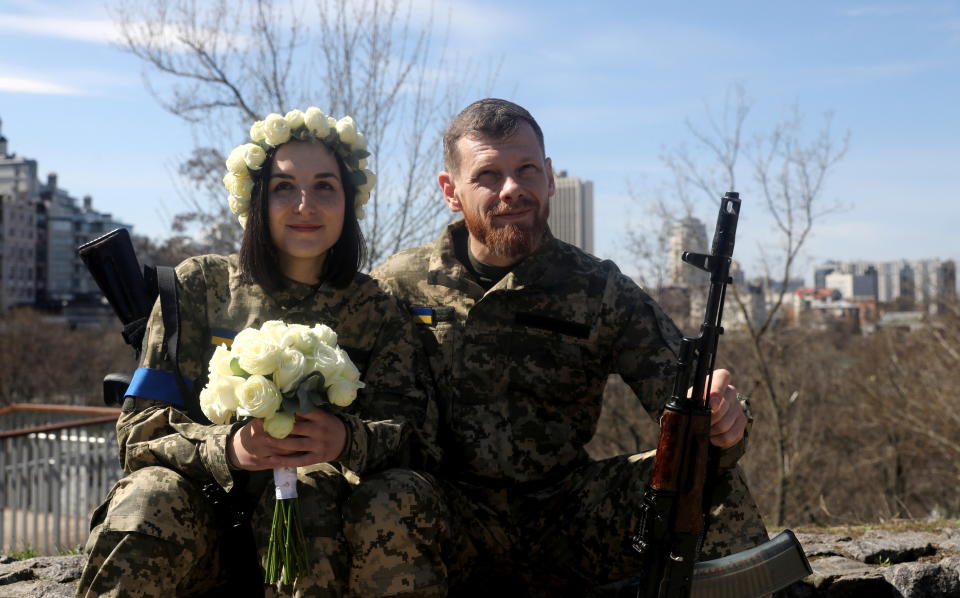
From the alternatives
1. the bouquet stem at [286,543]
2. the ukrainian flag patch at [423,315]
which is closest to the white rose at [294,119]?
the ukrainian flag patch at [423,315]

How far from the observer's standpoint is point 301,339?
272 cm

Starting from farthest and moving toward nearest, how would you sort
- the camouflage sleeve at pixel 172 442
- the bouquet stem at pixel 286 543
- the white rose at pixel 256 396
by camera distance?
the camouflage sleeve at pixel 172 442, the bouquet stem at pixel 286 543, the white rose at pixel 256 396

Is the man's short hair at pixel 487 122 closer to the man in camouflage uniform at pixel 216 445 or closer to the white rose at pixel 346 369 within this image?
the man in camouflage uniform at pixel 216 445

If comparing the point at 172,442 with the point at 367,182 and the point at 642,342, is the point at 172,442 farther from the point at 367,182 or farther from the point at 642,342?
the point at 642,342

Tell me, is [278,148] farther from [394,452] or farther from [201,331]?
[394,452]

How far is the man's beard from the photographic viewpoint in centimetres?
370

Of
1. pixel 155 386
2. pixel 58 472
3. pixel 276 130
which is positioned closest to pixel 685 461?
pixel 155 386

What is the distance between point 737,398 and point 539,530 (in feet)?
3.07

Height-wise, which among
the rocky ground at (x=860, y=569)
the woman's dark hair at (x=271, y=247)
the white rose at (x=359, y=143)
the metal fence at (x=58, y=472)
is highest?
the white rose at (x=359, y=143)

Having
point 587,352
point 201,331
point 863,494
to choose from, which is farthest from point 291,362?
point 863,494

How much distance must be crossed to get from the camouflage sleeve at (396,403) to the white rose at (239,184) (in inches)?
27.6

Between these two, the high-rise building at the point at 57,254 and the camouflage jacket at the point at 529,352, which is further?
the high-rise building at the point at 57,254

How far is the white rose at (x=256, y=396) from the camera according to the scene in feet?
8.59

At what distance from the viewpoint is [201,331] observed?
3.45 m
